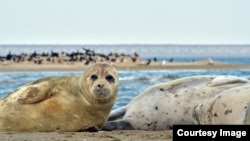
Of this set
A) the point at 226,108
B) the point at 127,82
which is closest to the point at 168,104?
the point at 226,108

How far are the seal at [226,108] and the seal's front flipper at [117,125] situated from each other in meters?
1.26

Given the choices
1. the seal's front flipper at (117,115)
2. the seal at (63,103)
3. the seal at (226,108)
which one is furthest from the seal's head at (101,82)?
the seal's front flipper at (117,115)

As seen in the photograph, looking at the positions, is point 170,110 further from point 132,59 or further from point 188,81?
point 132,59

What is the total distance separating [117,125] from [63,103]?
3.14 feet

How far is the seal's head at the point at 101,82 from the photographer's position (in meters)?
8.07

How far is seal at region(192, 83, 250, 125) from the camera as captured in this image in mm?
6914

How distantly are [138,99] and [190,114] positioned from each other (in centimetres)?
101

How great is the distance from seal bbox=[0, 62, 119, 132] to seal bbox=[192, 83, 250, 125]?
108 centimetres

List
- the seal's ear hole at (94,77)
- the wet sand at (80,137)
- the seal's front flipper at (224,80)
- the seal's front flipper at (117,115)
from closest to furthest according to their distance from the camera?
the wet sand at (80,137) → the seal's ear hole at (94,77) → the seal's front flipper at (224,80) → the seal's front flipper at (117,115)

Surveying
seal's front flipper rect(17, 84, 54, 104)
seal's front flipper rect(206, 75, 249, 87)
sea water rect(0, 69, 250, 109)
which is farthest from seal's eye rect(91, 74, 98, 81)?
sea water rect(0, 69, 250, 109)

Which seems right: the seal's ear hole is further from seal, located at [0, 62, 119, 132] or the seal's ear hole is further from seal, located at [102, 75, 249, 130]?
seal, located at [102, 75, 249, 130]

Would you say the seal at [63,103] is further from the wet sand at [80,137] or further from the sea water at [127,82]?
the sea water at [127,82]

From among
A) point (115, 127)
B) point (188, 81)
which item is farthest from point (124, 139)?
point (188, 81)

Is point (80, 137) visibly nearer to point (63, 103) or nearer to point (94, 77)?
point (63, 103)
